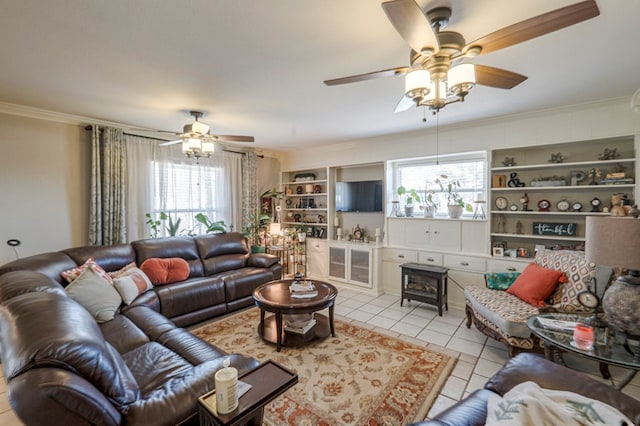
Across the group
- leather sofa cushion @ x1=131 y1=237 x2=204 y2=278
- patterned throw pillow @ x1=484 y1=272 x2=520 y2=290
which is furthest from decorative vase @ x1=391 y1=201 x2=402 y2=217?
leather sofa cushion @ x1=131 y1=237 x2=204 y2=278

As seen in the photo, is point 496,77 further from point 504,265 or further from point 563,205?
point 504,265

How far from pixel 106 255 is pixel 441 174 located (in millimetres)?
4493

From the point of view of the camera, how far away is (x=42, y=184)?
3395mm

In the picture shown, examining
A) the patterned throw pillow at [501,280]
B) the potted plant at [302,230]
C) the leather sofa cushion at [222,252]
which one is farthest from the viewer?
the potted plant at [302,230]

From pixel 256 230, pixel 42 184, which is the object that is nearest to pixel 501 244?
pixel 256 230

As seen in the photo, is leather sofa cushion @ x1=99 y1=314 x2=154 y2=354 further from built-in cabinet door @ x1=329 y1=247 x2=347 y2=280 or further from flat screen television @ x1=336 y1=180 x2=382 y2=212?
flat screen television @ x1=336 y1=180 x2=382 y2=212

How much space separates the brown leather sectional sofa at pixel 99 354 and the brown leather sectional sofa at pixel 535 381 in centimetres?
106

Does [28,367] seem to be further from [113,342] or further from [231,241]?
[231,241]

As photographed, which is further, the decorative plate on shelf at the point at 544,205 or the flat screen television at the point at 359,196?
the flat screen television at the point at 359,196

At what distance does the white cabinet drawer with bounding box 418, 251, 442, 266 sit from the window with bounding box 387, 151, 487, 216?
69 cm

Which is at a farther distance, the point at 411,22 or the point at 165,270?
the point at 165,270

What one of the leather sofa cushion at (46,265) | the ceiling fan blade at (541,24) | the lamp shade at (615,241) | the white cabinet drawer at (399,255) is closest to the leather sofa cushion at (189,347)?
the leather sofa cushion at (46,265)

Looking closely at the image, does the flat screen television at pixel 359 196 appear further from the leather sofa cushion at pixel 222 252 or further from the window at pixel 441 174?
the leather sofa cushion at pixel 222 252

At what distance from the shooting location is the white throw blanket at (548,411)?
3.06 ft
